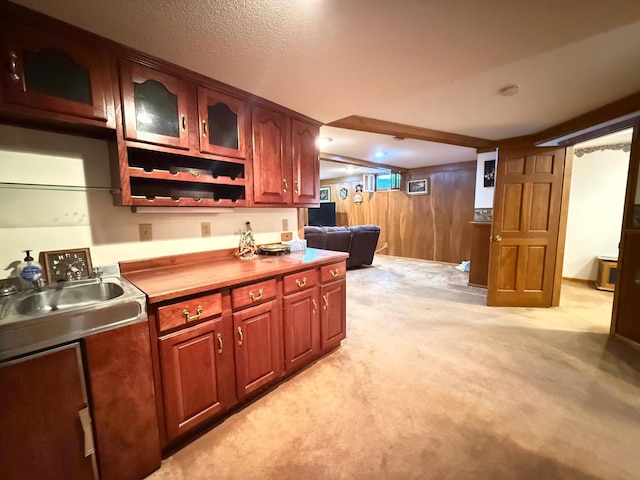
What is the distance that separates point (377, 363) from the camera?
2.13 metres

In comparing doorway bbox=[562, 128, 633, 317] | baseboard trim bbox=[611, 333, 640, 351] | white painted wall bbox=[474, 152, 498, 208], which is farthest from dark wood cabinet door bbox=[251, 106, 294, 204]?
doorway bbox=[562, 128, 633, 317]

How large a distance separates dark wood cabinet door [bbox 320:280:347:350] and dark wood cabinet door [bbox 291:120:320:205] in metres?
0.82

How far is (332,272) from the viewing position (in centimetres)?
216

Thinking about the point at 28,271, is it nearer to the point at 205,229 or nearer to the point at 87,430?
the point at 87,430

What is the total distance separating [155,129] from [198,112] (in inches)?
11.4

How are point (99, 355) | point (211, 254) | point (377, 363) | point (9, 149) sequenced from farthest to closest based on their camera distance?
point (377, 363), point (211, 254), point (9, 149), point (99, 355)

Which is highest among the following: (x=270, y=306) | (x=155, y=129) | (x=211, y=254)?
(x=155, y=129)

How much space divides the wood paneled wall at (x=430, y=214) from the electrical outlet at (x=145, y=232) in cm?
576

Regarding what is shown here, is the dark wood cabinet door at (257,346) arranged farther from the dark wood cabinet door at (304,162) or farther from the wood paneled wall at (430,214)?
the wood paneled wall at (430,214)

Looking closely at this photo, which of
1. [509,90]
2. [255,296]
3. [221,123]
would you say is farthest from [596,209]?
[221,123]

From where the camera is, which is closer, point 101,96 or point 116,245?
point 101,96

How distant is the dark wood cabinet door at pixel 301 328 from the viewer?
1.84 meters

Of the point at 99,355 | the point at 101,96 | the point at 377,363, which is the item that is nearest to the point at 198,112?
the point at 101,96

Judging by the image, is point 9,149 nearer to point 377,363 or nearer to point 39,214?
point 39,214
